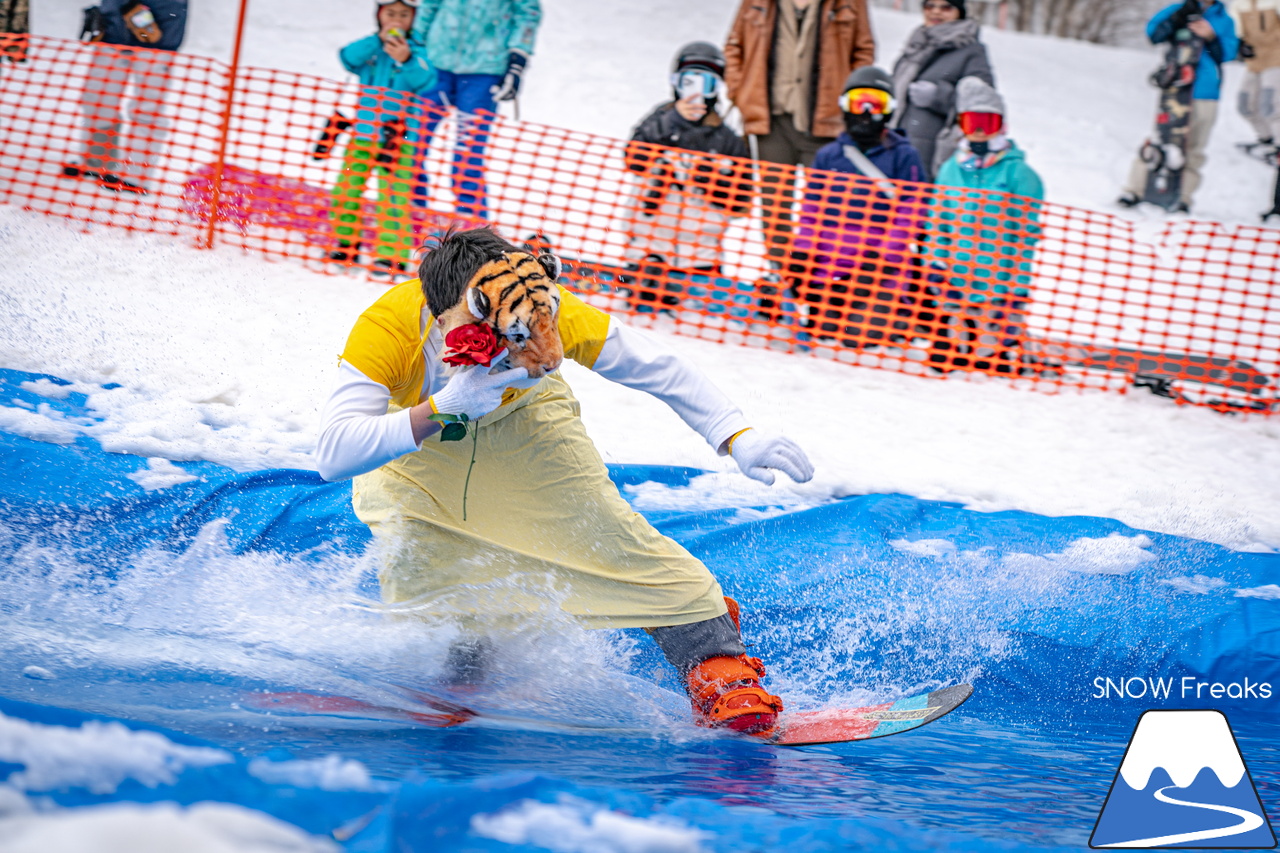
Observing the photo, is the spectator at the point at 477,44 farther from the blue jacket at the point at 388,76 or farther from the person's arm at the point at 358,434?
the person's arm at the point at 358,434

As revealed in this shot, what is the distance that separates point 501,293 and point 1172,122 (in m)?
9.92

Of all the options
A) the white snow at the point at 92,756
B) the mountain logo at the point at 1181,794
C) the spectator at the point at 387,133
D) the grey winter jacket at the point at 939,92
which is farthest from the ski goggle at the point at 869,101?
the white snow at the point at 92,756

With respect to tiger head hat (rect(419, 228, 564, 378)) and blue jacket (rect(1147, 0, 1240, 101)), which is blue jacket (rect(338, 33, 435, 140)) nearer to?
tiger head hat (rect(419, 228, 564, 378))

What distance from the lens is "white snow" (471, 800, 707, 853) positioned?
1.71 metres

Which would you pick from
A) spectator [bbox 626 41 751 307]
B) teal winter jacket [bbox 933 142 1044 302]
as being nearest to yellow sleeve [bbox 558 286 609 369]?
spectator [bbox 626 41 751 307]

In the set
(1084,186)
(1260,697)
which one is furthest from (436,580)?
(1084,186)

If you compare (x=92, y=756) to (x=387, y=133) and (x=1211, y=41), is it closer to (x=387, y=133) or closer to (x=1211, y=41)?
(x=387, y=133)

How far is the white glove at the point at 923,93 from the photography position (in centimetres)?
755

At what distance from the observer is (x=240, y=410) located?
4520 mm

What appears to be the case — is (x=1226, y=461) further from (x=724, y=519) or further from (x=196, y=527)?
(x=196, y=527)

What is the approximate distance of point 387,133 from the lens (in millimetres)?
6652

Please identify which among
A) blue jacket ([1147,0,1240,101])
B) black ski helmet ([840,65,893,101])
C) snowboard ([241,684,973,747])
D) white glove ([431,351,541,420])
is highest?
blue jacket ([1147,0,1240,101])

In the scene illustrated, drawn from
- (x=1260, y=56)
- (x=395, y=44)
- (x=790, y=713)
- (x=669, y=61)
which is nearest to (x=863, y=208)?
(x=395, y=44)

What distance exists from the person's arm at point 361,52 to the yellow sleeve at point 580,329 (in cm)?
481
